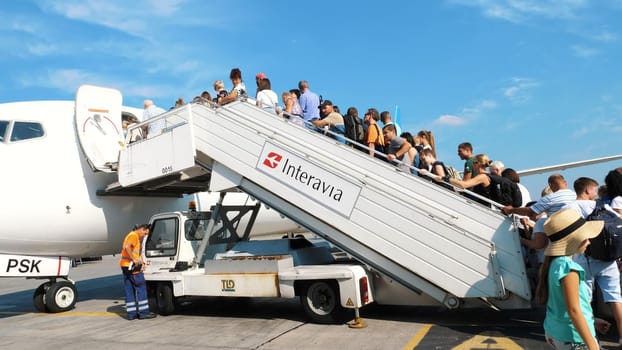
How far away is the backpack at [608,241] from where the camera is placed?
4.98m

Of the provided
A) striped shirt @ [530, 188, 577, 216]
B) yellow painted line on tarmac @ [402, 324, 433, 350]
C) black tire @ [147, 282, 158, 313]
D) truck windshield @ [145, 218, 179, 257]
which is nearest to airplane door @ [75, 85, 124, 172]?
truck windshield @ [145, 218, 179, 257]

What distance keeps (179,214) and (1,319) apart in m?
4.73

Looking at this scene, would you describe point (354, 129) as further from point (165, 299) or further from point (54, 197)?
point (54, 197)

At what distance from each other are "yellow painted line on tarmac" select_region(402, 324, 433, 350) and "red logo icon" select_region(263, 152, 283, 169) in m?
3.32

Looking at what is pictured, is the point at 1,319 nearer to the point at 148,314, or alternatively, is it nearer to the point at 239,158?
the point at 148,314

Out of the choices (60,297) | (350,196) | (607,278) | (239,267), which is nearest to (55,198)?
(60,297)

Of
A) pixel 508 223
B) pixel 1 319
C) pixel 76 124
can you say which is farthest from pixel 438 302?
pixel 1 319

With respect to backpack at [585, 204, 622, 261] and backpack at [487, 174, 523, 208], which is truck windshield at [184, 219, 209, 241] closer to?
backpack at [487, 174, 523, 208]

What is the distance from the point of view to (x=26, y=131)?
916 centimetres

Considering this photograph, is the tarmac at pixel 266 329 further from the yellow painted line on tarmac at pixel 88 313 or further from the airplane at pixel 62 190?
the airplane at pixel 62 190

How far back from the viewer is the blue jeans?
8.88m

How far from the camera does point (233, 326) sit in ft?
25.7

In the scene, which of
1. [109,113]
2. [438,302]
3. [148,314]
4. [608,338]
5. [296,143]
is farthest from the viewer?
[109,113]

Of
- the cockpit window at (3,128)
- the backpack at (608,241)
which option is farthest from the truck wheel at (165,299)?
the backpack at (608,241)
